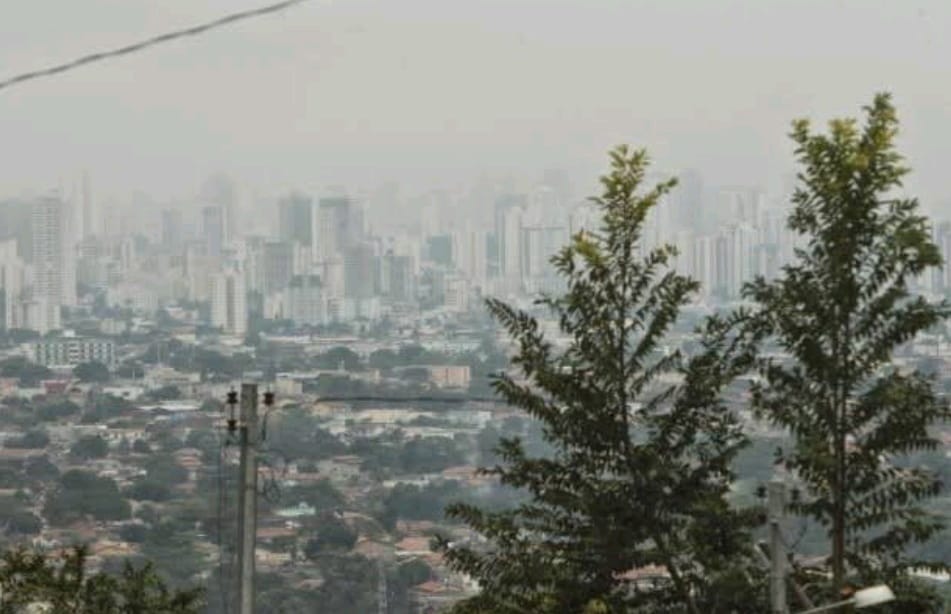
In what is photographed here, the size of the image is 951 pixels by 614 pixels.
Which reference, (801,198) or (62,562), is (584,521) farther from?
(62,562)

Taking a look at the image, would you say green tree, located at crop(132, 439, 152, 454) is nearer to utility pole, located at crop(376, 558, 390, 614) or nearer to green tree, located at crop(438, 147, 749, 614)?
utility pole, located at crop(376, 558, 390, 614)

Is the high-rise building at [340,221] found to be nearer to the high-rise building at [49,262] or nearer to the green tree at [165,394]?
the high-rise building at [49,262]

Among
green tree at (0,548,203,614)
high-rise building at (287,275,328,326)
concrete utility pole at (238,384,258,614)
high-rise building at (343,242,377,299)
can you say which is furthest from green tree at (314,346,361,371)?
concrete utility pole at (238,384,258,614)

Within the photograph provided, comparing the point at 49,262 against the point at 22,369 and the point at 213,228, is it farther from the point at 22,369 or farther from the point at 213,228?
the point at 22,369

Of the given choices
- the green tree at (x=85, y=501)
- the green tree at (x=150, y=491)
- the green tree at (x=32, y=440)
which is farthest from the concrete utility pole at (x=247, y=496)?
the green tree at (x=32, y=440)

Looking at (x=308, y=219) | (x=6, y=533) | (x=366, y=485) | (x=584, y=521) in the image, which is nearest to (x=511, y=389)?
(x=584, y=521)

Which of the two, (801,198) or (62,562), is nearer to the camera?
(801,198)

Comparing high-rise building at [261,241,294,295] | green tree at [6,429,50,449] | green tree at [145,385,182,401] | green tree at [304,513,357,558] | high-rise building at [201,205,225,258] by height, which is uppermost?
high-rise building at [201,205,225,258]
